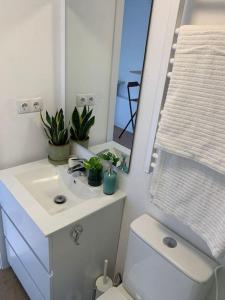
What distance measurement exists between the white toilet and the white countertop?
0.22 metres

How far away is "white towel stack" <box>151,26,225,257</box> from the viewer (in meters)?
0.74

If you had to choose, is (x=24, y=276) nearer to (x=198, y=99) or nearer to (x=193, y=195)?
(x=193, y=195)

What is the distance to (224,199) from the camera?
789 mm

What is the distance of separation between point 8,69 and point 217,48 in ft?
3.54

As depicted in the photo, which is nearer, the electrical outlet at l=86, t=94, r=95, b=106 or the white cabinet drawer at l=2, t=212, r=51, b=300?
the white cabinet drawer at l=2, t=212, r=51, b=300

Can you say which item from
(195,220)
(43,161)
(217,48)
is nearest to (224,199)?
(195,220)

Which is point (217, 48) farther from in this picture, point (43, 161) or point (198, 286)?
point (43, 161)

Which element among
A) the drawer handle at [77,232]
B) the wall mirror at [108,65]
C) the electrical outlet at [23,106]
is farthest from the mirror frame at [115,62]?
the electrical outlet at [23,106]

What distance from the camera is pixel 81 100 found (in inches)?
60.1

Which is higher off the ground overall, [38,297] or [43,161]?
[43,161]

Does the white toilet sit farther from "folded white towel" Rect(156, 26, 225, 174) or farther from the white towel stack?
"folded white towel" Rect(156, 26, 225, 174)

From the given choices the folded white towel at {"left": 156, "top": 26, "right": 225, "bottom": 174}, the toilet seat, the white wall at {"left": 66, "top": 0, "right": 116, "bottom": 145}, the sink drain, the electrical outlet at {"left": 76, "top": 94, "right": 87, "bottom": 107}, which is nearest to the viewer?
the folded white towel at {"left": 156, "top": 26, "right": 225, "bottom": 174}

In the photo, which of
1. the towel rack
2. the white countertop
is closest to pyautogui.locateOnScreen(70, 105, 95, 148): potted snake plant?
the white countertop

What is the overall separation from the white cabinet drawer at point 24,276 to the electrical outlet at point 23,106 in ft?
3.01
